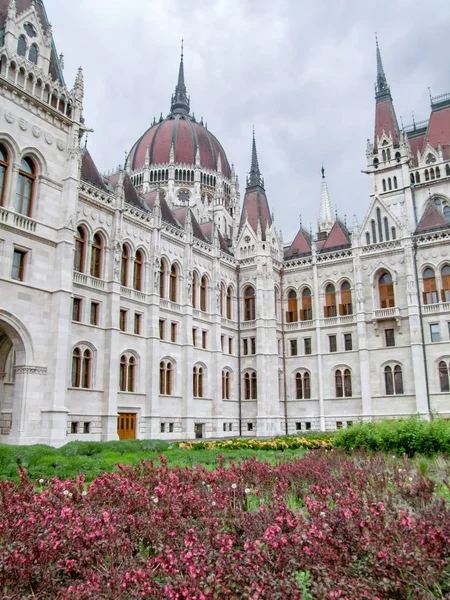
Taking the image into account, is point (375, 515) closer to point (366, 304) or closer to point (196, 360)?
point (196, 360)

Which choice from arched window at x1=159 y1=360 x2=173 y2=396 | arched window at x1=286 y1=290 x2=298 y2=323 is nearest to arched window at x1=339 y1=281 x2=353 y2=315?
arched window at x1=286 y1=290 x2=298 y2=323

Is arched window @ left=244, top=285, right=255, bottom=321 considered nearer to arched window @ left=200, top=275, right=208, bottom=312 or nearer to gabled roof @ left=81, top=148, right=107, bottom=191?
arched window @ left=200, top=275, right=208, bottom=312

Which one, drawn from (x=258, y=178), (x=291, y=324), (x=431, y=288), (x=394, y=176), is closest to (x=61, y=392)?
(x=291, y=324)

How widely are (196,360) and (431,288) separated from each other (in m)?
19.3

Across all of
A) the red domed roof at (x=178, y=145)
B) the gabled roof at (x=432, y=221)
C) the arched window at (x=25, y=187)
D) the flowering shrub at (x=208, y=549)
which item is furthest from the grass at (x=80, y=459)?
the red domed roof at (x=178, y=145)

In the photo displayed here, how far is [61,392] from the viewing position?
23.9 meters

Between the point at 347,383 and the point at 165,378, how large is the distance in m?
15.7

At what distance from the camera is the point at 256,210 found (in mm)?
48406

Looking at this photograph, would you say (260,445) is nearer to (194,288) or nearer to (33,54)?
(194,288)

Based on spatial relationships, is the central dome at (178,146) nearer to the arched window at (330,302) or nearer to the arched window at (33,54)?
the arched window at (330,302)

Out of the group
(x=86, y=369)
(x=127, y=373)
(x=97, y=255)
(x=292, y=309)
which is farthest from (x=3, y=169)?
(x=292, y=309)

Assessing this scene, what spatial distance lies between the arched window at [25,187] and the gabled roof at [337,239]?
90.9ft

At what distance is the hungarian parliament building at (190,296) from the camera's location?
80.0ft

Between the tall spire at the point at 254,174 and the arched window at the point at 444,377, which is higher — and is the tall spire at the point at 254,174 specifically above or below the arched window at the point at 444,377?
above
